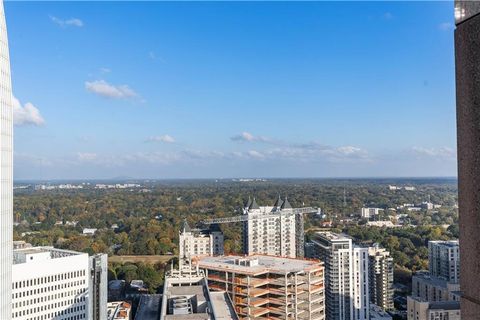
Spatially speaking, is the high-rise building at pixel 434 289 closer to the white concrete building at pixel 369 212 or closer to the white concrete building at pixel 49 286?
the white concrete building at pixel 49 286

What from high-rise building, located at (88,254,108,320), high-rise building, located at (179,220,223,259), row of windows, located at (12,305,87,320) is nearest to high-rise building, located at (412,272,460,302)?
high-rise building, located at (88,254,108,320)

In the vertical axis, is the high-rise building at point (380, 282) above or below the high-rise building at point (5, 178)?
below

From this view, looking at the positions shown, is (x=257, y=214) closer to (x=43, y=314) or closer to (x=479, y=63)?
(x=43, y=314)

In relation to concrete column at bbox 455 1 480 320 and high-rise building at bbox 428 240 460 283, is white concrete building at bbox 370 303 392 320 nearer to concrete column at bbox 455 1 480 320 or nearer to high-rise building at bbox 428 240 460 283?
high-rise building at bbox 428 240 460 283

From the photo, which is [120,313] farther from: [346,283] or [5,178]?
[346,283]

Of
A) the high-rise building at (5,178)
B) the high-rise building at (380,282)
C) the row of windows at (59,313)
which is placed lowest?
the high-rise building at (380,282)

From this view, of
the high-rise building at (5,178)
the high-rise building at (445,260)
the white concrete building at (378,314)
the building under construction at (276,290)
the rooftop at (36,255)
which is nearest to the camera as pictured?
the high-rise building at (5,178)

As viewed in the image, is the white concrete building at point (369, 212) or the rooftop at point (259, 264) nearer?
the rooftop at point (259, 264)

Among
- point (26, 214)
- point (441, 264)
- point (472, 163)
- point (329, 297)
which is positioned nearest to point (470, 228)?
point (472, 163)

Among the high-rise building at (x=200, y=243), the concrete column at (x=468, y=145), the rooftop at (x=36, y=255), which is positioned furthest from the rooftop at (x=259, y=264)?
the concrete column at (x=468, y=145)
